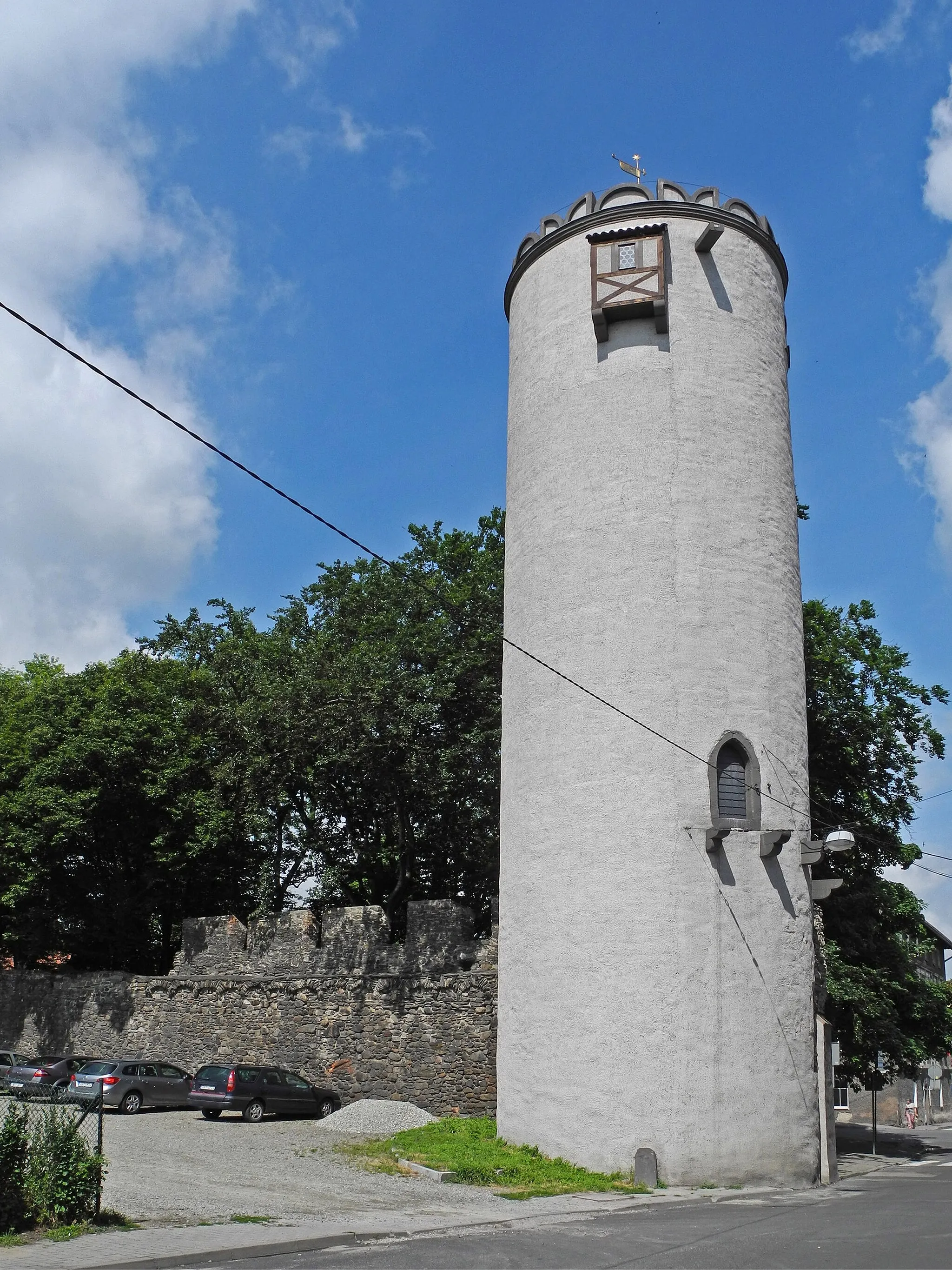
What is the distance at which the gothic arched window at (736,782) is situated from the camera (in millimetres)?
17562

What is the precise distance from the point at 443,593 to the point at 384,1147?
47.6 ft

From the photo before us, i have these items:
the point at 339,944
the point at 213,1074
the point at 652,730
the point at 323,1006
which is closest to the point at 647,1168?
the point at 652,730

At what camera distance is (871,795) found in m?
26.0

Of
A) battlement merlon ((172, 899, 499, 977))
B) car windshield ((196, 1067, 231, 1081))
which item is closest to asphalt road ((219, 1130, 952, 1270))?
battlement merlon ((172, 899, 499, 977))

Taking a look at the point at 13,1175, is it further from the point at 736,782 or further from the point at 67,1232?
the point at 736,782

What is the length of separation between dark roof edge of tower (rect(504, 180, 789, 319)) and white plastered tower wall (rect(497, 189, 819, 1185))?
0.07 m

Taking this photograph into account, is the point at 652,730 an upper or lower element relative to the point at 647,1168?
upper

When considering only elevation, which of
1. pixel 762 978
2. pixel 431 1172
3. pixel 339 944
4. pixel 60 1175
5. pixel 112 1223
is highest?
pixel 762 978

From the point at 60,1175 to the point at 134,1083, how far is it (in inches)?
567

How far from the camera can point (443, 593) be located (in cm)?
2939

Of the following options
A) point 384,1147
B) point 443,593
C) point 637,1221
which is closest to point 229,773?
point 443,593

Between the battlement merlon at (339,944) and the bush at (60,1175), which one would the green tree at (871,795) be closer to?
the battlement merlon at (339,944)

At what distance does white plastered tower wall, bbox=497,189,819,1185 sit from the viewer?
16.7 meters

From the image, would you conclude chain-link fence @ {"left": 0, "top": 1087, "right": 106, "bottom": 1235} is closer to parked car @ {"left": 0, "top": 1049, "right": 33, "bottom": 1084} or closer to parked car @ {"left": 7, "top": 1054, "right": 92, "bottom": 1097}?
parked car @ {"left": 7, "top": 1054, "right": 92, "bottom": 1097}
